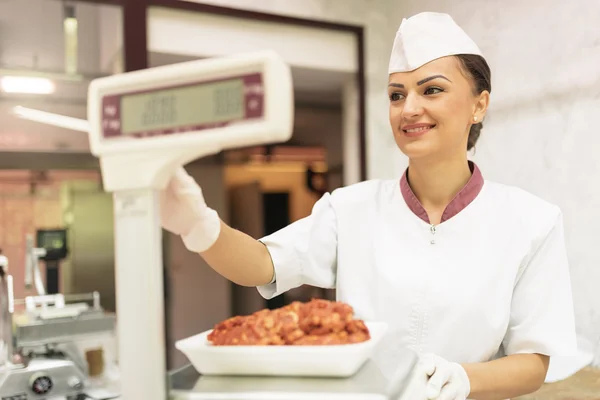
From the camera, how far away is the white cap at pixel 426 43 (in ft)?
4.10

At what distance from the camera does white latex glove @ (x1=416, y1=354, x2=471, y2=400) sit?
2.87 ft

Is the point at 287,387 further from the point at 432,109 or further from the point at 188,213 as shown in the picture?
the point at 432,109

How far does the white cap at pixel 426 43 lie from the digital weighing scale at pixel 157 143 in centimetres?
80

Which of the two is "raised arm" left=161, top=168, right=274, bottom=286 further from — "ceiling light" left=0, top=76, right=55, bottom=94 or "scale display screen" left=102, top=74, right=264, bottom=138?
"ceiling light" left=0, top=76, right=55, bottom=94

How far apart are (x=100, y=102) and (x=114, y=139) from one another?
0.04 meters

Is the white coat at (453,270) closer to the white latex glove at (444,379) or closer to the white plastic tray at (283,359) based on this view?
the white latex glove at (444,379)

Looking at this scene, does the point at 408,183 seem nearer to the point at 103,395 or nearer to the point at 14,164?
the point at 103,395

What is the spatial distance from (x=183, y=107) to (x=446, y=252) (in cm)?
89

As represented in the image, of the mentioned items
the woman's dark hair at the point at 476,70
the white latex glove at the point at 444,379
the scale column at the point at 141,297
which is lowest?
the white latex glove at the point at 444,379

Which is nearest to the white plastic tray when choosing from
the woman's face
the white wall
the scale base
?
the scale base

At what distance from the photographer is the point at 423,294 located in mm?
1261

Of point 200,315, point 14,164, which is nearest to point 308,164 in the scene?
point 200,315

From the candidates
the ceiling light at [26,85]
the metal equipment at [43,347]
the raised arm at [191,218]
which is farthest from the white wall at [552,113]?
the ceiling light at [26,85]

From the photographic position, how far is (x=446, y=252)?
4.19 ft
